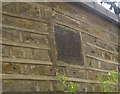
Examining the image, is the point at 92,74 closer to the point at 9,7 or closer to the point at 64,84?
the point at 64,84

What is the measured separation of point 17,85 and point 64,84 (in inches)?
27.1

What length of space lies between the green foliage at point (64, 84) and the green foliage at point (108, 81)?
825mm

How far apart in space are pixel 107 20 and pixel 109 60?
65 cm

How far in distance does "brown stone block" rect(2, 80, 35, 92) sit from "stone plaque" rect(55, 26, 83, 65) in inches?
22.8

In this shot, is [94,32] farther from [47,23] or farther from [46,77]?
[46,77]

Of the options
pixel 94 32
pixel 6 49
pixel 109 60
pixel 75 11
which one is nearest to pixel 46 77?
pixel 6 49

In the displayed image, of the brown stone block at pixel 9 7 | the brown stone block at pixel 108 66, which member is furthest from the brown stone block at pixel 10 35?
the brown stone block at pixel 108 66

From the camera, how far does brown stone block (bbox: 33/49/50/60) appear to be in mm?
2782

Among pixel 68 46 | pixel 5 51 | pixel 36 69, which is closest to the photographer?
pixel 5 51

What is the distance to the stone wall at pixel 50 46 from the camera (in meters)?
2.55

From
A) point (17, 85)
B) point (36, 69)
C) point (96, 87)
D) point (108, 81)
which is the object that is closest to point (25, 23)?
point (36, 69)

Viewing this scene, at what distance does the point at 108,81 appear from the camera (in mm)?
3984

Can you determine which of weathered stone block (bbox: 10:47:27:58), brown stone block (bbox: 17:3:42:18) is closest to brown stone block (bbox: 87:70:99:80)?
brown stone block (bbox: 17:3:42:18)

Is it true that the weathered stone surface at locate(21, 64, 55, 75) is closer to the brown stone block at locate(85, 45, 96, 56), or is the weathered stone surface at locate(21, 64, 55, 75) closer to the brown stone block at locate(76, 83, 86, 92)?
the brown stone block at locate(76, 83, 86, 92)
